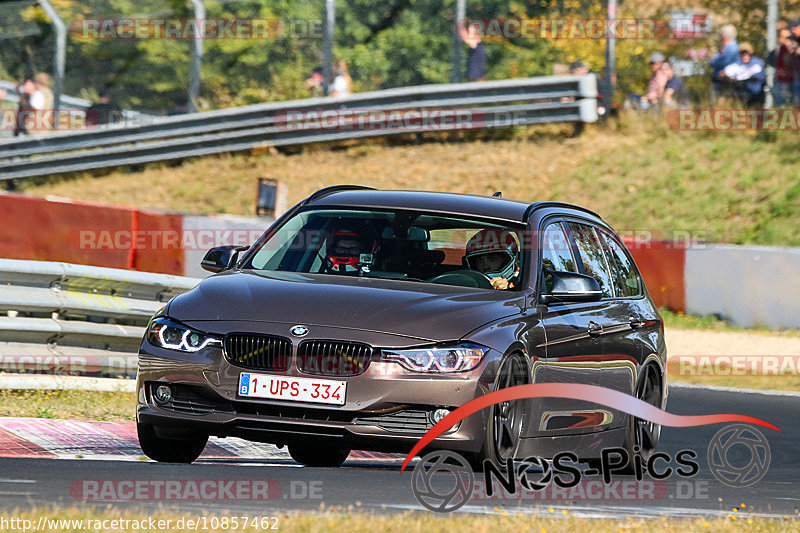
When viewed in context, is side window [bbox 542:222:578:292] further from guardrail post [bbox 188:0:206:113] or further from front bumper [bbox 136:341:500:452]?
guardrail post [bbox 188:0:206:113]

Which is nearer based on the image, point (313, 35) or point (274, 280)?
point (274, 280)

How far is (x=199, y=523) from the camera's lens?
16.4 feet

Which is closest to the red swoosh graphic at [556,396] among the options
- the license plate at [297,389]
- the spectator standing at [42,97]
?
the license plate at [297,389]

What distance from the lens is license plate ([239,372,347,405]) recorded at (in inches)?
242

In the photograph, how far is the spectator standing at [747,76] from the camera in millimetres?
19516

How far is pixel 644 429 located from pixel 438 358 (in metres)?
2.58

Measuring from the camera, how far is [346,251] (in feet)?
24.5

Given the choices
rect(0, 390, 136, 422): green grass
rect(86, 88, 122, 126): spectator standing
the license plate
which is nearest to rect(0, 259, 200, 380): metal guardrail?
rect(0, 390, 136, 422): green grass

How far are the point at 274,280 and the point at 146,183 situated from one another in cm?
1660

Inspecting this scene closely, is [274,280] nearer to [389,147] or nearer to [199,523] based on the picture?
[199,523]

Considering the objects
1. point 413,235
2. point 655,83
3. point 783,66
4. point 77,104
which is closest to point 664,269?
point 783,66

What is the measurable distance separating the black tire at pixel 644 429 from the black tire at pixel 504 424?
1644 millimetres

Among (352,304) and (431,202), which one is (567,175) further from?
(352,304)

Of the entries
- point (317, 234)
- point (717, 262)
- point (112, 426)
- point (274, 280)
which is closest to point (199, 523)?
point (274, 280)
